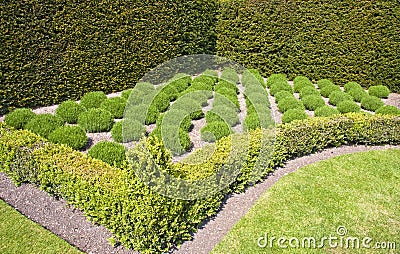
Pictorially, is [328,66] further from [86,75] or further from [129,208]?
[129,208]

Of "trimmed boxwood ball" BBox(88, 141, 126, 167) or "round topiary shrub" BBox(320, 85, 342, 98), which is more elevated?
"round topiary shrub" BBox(320, 85, 342, 98)

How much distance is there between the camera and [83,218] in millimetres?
5941

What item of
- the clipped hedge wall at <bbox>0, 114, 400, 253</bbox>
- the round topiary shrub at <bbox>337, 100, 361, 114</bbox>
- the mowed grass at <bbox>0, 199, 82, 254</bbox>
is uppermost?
the round topiary shrub at <bbox>337, 100, 361, 114</bbox>

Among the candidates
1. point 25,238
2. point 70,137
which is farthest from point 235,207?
point 70,137

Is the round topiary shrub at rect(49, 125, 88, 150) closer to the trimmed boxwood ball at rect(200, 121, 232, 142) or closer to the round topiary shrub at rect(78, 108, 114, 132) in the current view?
the round topiary shrub at rect(78, 108, 114, 132)

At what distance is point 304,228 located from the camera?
6.06 meters

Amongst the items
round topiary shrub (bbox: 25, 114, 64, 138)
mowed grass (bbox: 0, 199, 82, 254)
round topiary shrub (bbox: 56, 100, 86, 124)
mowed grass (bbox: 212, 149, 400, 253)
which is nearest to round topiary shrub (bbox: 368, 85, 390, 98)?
mowed grass (bbox: 212, 149, 400, 253)

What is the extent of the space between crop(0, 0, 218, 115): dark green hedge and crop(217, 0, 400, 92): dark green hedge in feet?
7.59

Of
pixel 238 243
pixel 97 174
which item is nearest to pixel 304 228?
pixel 238 243

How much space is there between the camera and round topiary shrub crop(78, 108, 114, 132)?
350 inches

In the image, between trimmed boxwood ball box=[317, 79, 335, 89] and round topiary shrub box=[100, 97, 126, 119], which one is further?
trimmed boxwood ball box=[317, 79, 335, 89]

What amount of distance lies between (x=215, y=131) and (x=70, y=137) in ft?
11.6

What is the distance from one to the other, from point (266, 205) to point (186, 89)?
623 centimetres

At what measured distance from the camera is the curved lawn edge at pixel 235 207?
18.5ft
